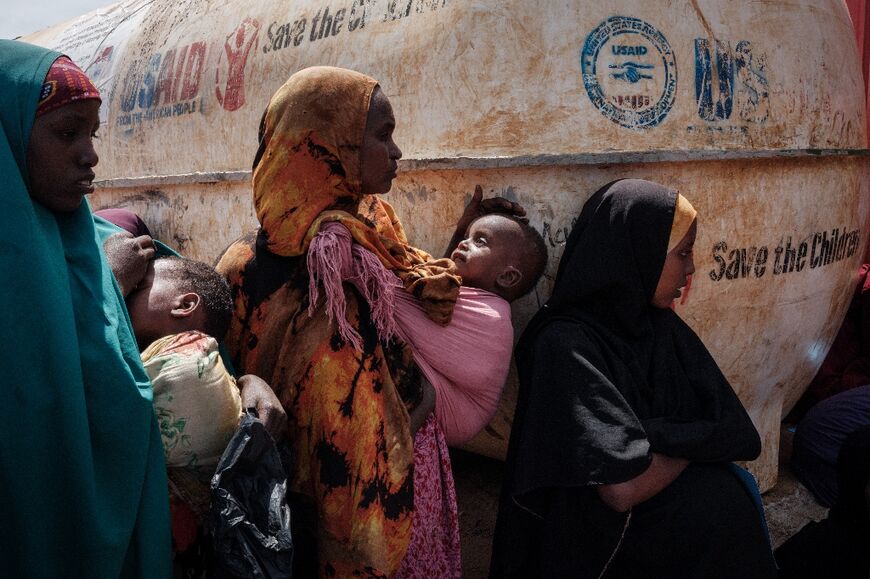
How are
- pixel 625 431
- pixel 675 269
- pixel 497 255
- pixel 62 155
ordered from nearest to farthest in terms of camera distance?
pixel 62 155, pixel 625 431, pixel 675 269, pixel 497 255

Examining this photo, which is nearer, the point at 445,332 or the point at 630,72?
the point at 445,332

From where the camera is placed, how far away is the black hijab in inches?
70.6

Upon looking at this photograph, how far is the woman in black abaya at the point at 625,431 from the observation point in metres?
1.82

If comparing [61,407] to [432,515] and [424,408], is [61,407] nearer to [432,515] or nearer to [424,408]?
[424,408]

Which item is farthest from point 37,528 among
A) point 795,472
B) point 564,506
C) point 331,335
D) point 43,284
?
point 795,472

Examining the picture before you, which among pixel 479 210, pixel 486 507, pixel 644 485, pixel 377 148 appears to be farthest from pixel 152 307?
pixel 486 507

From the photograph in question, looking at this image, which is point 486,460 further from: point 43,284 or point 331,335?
point 43,284

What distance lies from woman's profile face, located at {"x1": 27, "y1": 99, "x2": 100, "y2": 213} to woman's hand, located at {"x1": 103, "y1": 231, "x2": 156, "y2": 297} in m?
0.23

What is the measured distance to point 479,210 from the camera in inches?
92.2

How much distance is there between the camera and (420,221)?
8.21 feet

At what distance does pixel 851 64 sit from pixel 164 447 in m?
2.81

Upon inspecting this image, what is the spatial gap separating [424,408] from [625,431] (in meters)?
0.53

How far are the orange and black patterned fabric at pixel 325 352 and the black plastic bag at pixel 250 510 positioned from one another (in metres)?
0.26

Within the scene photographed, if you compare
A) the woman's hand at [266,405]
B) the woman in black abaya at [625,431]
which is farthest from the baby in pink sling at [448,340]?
the woman's hand at [266,405]
